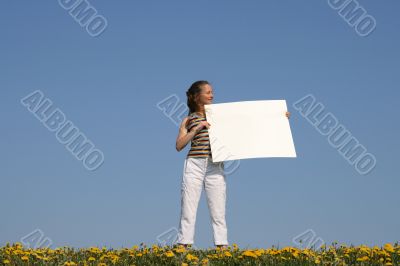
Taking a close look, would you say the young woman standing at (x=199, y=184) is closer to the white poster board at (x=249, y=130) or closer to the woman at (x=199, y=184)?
the woman at (x=199, y=184)

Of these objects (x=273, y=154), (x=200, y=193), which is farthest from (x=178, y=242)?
(x=273, y=154)

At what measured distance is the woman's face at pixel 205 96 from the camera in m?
8.21

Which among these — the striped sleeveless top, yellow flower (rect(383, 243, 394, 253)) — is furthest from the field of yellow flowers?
the striped sleeveless top

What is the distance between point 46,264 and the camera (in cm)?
686

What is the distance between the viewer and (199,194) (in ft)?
26.0

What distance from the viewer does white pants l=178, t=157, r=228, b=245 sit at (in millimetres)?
7805

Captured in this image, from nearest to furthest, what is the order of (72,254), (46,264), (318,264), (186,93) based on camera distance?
(318,264), (46,264), (72,254), (186,93)

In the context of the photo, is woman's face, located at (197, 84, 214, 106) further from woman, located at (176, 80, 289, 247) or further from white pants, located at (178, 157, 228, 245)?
white pants, located at (178, 157, 228, 245)

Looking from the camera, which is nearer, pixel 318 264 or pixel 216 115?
pixel 318 264

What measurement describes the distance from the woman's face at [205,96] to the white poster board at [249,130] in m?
0.22

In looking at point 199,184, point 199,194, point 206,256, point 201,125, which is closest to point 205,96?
point 201,125

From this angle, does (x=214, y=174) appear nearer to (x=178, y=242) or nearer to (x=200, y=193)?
(x=200, y=193)

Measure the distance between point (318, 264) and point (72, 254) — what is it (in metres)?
3.55

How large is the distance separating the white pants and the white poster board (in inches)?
11.4
